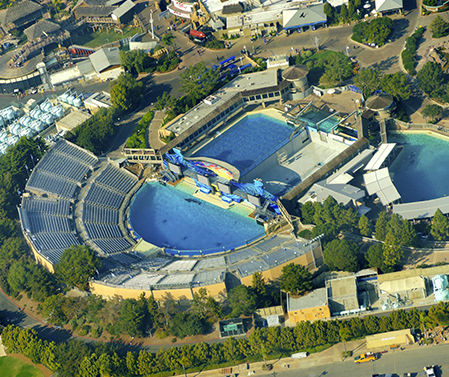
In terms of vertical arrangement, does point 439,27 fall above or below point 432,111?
above

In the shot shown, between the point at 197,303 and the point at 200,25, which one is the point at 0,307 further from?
the point at 200,25

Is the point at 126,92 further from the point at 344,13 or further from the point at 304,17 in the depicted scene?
the point at 344,13

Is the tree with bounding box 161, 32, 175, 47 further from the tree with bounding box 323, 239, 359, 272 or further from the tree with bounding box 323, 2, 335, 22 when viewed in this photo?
the tree with bounding box 323, 239, 359, 272

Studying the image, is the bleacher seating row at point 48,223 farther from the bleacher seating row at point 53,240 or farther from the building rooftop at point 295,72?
the building rooftop at point 295,72

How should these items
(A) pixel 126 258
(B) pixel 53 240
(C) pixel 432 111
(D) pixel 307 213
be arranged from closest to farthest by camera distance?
(D) pixel 307 213 < (A) pixel 126 258 < (B) pixel 53 240 < (C) pixel 432 111

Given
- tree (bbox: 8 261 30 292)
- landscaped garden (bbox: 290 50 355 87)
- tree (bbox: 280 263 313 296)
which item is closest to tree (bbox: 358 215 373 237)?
tree (bbox: 280 263 313 296)

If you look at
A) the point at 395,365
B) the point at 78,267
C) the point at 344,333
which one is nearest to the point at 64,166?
the point at 78,267
